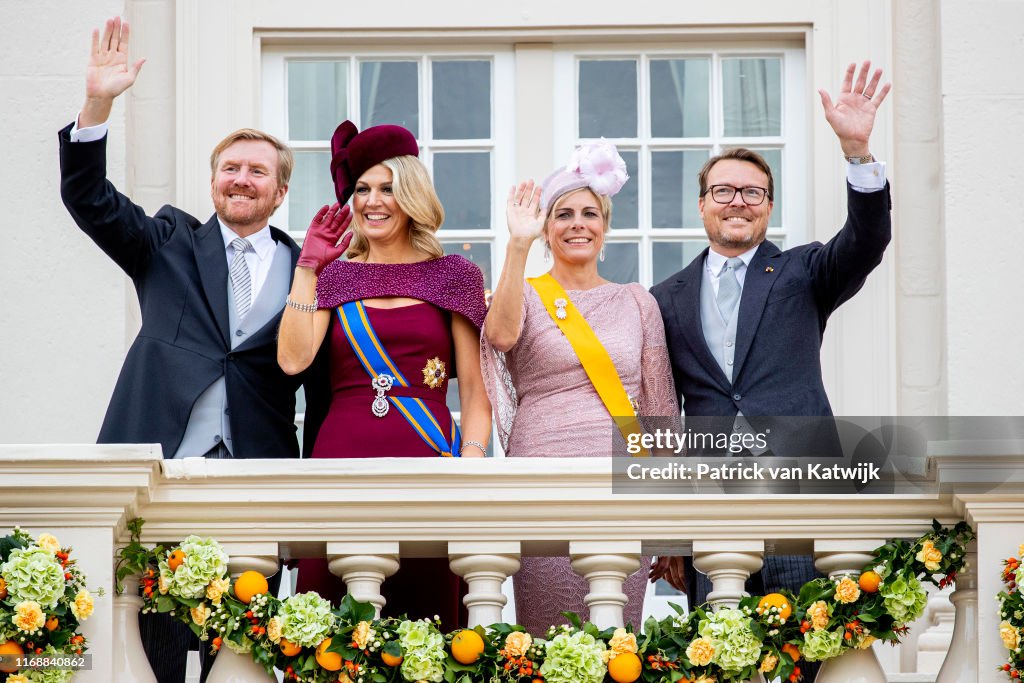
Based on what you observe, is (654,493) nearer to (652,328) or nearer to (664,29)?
(652,328)

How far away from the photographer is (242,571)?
4680 millimetres

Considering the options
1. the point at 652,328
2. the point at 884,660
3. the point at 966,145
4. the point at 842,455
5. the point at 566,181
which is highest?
the point at 966,145

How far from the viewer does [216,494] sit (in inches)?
184

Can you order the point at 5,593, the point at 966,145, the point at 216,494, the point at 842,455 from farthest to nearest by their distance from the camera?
the point at 966,145 → the point at 842,455 → the point at 216,494 → the point at 5,593

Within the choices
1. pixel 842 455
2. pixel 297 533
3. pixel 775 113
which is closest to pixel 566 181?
pixel 842 455

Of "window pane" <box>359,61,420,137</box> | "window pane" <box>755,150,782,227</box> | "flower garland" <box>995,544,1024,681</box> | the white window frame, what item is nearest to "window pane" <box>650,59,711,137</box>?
the white window frame

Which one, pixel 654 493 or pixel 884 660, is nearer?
pixel 654 493

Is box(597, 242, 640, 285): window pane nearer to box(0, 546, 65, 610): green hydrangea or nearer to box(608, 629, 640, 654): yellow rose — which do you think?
box(608, 629, 640, 654): yellow rose

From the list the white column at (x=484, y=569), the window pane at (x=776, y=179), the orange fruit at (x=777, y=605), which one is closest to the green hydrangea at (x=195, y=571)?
the white column at (x=484, y=569)

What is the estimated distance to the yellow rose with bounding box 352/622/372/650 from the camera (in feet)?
14.8

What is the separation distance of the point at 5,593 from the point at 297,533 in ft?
2.32

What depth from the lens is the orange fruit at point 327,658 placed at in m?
4.49

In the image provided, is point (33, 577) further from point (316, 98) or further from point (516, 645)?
point (316, 98)

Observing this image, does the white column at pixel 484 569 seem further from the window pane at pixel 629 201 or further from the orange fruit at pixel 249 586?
the window pane at pixel 629 201
